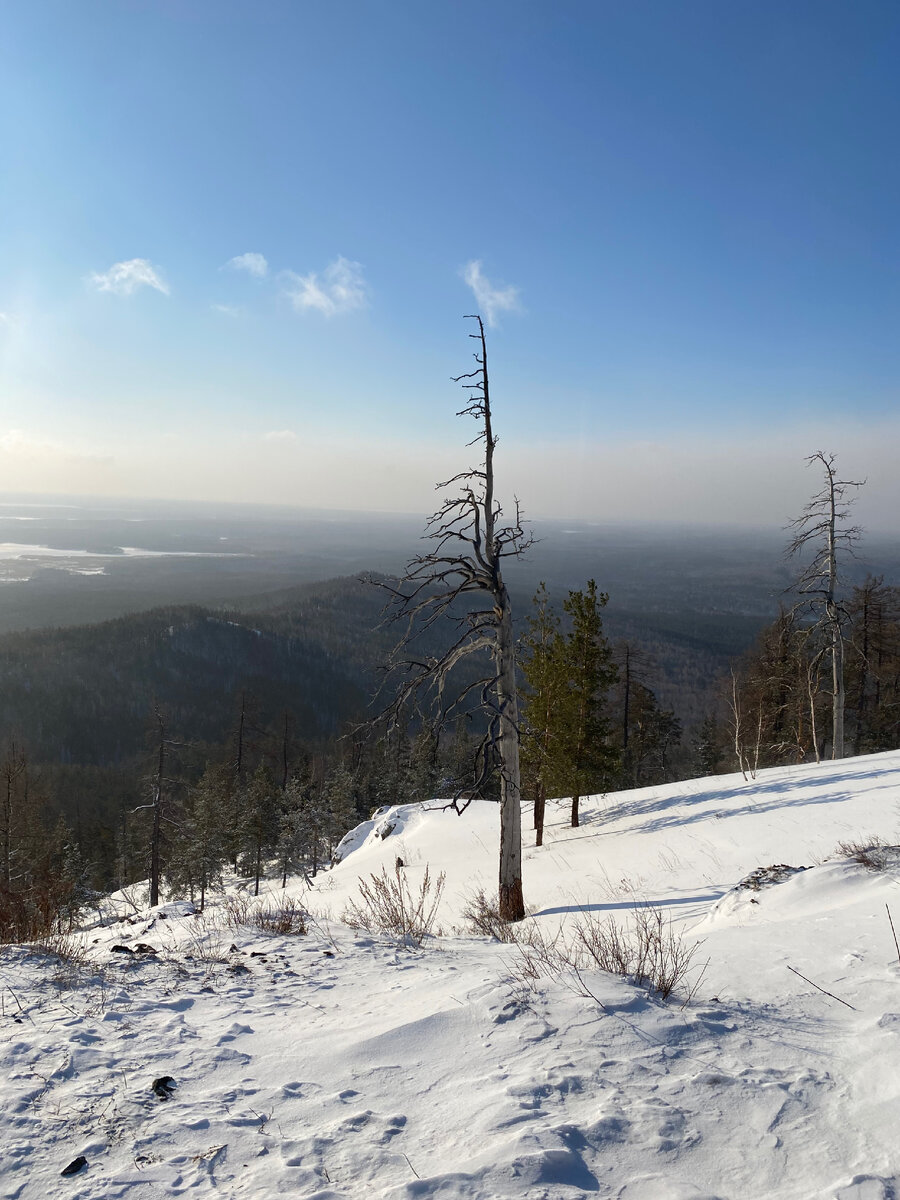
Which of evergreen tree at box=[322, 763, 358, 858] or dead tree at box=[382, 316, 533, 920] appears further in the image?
evergreen tree at box=[322, 763, 358, 858]

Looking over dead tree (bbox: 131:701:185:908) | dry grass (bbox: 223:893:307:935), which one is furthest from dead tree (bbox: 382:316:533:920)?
dead tree (bbox: 131:701:185:908)

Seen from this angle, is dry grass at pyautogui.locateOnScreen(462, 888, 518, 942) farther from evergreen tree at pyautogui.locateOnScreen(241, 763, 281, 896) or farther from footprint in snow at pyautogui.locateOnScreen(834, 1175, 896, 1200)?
evergreen tree at pyautogui.locateOnScreen(241, 763, 281, 896)

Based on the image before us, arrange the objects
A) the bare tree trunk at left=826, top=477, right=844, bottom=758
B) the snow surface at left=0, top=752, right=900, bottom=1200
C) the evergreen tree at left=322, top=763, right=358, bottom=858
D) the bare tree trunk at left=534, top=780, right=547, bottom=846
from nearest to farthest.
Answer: the snow surface at left=0, top=752, right=900, bottom=1200
the bare tree trunk at left=826, top=477, right=844, bottom=758
the bare tree trunk at left=534, top=780, right=547, bottom=846
the evergreen tree at left=322, top=763, right=358, bottom=858

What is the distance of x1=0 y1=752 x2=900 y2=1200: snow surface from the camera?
230 centimetres

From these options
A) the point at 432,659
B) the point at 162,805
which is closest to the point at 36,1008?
the point at 432,659

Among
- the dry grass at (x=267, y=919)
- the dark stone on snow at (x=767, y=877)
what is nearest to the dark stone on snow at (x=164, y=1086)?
the dry grass at (x=267, y=919)

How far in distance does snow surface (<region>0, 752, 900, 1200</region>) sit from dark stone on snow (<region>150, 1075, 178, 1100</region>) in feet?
0.08

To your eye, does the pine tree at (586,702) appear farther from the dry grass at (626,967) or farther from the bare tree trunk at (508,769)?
the dry grass at (626,967)

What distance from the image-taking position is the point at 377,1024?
3631 mm

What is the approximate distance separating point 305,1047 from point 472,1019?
100cm

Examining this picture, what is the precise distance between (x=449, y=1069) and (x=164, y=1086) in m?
1.49

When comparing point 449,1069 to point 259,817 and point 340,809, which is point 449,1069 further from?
point 340,809

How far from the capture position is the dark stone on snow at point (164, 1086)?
294 cm

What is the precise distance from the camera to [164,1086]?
3.02 m
